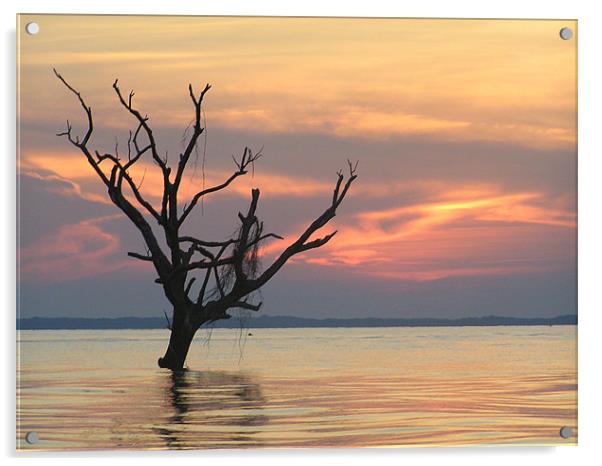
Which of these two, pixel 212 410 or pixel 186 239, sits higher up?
pixel 186 239

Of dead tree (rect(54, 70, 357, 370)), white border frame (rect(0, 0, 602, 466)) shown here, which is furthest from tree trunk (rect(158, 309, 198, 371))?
white border frame (rect(0, 0, 602, 466))

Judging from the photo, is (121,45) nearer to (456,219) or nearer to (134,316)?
(134,316)

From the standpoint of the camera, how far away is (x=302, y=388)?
3.94 meters

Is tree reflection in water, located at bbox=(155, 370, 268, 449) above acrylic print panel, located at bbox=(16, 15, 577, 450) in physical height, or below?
below

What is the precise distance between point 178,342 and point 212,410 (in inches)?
10.7

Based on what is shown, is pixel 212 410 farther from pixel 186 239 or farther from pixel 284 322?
pixel 186 239

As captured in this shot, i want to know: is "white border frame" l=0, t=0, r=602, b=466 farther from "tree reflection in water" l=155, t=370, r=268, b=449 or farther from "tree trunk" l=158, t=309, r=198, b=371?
"tree trunk" l=158, t=309, r=198, b=371

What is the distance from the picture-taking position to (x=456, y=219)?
4.04m

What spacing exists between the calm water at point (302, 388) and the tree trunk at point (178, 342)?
0.11 ft

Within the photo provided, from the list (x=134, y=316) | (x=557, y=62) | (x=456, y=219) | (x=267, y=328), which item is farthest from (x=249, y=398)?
(x=557, y=62)

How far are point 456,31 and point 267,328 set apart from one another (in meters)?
1.28

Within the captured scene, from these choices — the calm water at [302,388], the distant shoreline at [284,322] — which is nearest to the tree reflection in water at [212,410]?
the calm water at [302,388]

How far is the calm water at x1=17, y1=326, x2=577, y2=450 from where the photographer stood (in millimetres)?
3854
